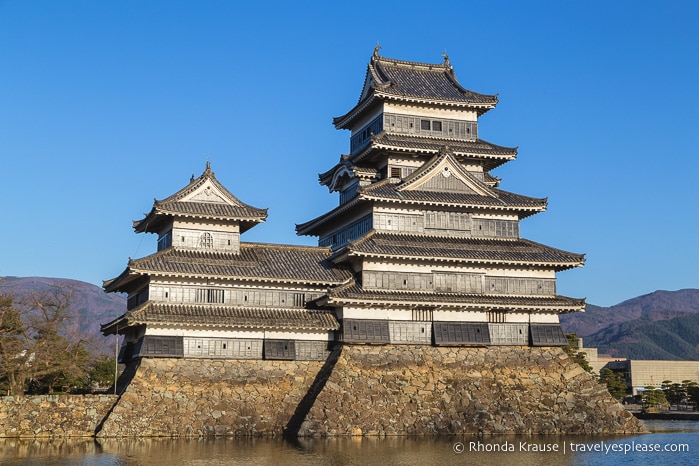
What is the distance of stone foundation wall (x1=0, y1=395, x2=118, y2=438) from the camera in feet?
139

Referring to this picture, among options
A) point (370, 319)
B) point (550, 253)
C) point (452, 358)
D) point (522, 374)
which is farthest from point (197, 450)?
point (550, 253)

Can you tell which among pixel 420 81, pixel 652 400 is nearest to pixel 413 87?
pixel 420 81

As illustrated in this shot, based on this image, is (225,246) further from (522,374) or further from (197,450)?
(522,374)

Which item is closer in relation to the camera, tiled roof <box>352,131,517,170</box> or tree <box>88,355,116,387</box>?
tiled roof <box>352,131,517,170</box>

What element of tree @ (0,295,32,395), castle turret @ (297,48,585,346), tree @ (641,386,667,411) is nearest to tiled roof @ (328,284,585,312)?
castle turret @ (297,48,585,346)

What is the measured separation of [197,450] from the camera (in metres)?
37.2

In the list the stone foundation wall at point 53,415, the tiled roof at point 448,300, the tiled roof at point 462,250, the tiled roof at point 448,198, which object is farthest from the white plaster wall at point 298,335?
the stone foundation wall at point 53,415

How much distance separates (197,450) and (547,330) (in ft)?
74.3

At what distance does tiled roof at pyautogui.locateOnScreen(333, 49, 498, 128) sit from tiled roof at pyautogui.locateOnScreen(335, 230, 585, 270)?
30.9ft

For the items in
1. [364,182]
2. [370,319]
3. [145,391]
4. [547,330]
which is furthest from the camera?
[364,182]

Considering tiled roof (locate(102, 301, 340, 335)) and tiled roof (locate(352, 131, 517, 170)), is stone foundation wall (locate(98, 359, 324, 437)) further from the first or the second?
tiled roof (locate(352, 131, 517, 170))

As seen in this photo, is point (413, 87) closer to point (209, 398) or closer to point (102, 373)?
point (209, 398)

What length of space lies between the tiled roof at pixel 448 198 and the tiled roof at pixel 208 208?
252 inches

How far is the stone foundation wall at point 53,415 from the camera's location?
139 feet
